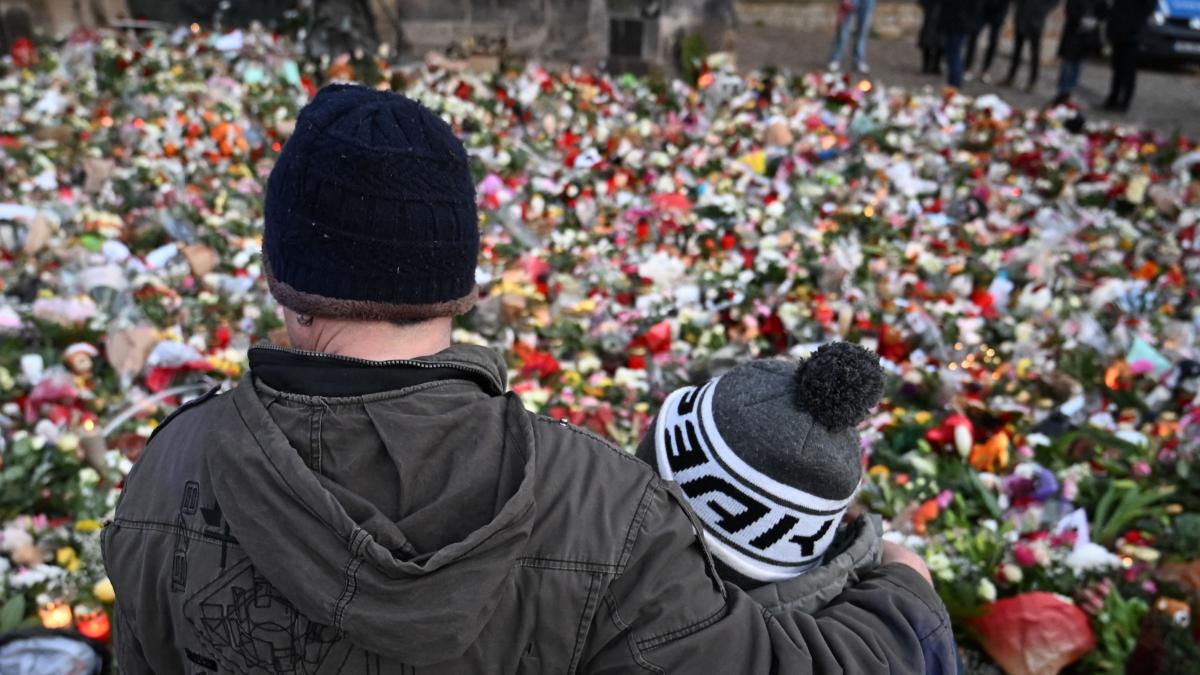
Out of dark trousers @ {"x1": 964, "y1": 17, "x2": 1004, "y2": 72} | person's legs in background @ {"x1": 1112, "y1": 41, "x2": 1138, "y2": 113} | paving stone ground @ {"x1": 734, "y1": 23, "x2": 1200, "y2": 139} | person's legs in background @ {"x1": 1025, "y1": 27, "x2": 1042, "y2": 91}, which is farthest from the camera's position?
dark trousers @ {"x1": 964, "y1": 17, "x2": 1004, "y2": 72}

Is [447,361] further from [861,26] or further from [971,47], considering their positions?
[971,47]

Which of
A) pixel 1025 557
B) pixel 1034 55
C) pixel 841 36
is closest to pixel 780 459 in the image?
pixel 1025 557

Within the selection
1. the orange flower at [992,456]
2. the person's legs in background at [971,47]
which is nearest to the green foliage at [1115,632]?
the orange flower at [992,456]

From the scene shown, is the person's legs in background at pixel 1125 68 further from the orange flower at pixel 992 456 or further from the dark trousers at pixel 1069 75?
the orange flower at pixel 992 456

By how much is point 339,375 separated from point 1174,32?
540 inches

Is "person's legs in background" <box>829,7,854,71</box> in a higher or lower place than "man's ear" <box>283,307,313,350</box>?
higher

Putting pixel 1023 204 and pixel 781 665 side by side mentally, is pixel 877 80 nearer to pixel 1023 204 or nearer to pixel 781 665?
pixel 1023 204

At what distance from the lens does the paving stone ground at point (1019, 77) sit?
9633 millimetres

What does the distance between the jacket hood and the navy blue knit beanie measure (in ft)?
0.52

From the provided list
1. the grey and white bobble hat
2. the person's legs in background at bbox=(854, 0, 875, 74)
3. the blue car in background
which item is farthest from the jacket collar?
the blue car in background

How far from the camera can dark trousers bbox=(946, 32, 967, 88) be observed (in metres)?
9.91

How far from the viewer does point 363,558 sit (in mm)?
999

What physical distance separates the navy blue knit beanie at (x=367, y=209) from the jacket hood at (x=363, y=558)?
0.16 meters

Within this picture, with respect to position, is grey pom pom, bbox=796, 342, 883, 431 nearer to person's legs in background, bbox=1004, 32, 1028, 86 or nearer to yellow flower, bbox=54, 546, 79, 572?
yellow flower, bbox=54, 546, 79, 572
